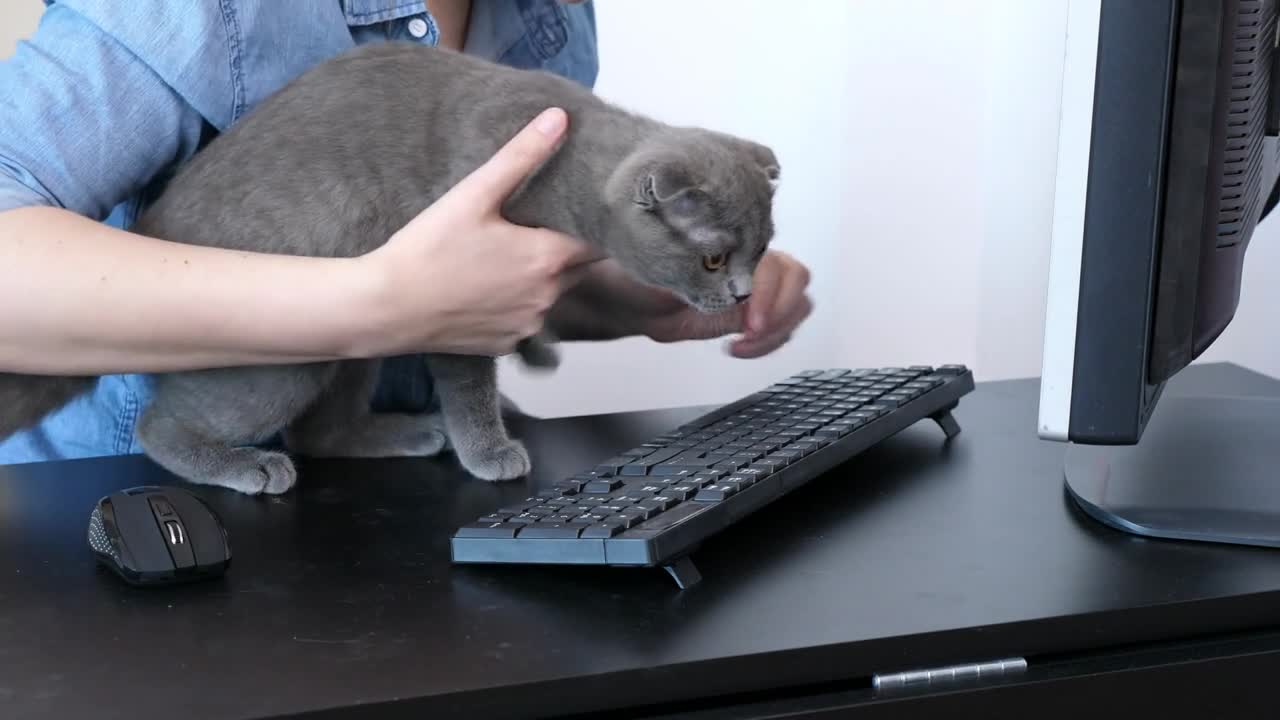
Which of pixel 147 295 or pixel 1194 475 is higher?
pixel 147 295

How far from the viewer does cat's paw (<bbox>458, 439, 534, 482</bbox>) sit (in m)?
0.93

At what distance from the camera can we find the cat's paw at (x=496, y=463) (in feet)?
3.06

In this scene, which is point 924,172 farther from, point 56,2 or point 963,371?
point 56,2

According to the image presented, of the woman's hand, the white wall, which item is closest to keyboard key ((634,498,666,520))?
the woman's hand

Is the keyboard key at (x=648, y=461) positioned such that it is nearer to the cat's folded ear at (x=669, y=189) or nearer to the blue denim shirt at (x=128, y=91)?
the cat's folded ear at (x=669, y=189)

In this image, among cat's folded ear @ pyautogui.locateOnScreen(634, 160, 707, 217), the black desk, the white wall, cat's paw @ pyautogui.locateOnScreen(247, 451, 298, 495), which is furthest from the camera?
the white wall

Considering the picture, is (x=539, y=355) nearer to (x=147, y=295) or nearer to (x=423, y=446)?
(x=423, y=446)

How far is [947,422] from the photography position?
1029 mm

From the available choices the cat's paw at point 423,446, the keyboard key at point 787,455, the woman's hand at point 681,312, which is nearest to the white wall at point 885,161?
the woman's hand at point 681,312

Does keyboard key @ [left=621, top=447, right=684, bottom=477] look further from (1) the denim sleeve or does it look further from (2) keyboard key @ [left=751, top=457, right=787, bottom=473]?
(1) the denim sleeve

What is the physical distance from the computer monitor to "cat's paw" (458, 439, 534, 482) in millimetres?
393

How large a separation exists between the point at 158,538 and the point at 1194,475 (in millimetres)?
680

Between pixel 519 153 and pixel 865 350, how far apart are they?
1.54m

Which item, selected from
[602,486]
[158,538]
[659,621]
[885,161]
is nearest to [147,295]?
[158,538]
